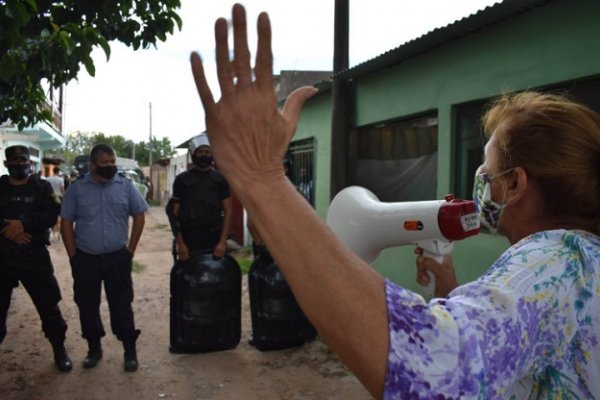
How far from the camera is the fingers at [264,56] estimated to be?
0.82 metres

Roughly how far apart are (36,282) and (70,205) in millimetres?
658

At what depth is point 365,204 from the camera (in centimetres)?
184

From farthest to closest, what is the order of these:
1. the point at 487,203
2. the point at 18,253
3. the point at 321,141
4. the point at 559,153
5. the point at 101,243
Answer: the point at 321,141 < the point at 101,243 < the point at 18,253 < the point at 487,203 < the point at 559,153

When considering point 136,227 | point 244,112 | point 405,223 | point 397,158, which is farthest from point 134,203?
point 244,112

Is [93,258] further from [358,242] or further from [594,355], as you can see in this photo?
[594,355]

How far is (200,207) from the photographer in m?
4.84

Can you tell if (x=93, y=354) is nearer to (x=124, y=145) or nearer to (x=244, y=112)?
(x=244, y=112)

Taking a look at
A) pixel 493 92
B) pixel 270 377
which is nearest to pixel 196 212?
pixel 270 377

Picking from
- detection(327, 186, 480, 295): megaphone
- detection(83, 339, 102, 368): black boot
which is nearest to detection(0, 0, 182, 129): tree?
detection(327, 186, 480, 295): megaphone

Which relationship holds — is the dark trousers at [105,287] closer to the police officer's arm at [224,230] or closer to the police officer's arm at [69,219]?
the police officer's arm at [69,219]

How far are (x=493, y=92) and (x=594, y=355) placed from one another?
12.9ft

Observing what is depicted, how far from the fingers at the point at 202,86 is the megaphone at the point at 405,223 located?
94 cm

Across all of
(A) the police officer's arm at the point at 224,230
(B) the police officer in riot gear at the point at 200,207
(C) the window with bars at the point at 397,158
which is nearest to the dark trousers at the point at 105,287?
(B) the police officer in riot gear at the point at 200,207

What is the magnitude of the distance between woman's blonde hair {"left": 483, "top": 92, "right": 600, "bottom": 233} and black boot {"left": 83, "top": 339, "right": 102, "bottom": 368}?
436 centimetres
